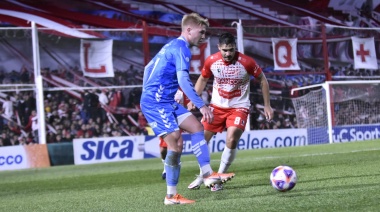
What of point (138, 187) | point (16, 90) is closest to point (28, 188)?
point (138, 187)

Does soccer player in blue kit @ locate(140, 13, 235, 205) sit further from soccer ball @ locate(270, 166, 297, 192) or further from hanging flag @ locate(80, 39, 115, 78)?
hanging flag @ locate(80, 39, 115, 78)

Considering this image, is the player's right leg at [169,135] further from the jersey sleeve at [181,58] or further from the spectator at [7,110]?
the spectator at [7,110]

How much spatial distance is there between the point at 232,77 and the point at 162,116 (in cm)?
248

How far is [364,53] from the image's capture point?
24656 mm

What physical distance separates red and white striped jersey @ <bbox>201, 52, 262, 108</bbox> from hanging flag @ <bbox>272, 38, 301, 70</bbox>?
13.7 meters

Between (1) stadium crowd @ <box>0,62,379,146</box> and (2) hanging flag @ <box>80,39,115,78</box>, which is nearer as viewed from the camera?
(1) stadium crowd @ <box>0,62,379,146</box>

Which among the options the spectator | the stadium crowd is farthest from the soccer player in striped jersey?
the spectator

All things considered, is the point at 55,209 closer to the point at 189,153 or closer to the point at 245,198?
the point at 245,198

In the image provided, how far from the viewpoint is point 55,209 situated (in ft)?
24.3

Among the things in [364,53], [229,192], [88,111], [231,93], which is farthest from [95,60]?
[229,192]

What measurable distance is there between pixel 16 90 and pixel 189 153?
5591 millimetres

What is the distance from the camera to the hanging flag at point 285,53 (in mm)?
23156

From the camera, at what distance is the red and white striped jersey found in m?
9.38

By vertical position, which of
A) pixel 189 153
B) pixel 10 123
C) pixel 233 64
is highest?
pixel 233 64
